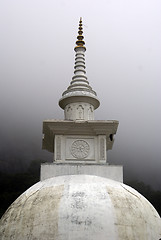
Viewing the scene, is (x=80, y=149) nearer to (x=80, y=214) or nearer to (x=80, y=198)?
(x=80, y=198)

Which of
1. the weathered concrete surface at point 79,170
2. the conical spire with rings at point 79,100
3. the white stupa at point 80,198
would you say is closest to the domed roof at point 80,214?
the white stupa at point 80,198

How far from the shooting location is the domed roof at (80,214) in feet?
38.7

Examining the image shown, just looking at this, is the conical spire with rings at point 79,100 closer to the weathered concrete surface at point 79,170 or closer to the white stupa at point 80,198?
the white stupa at point 80,198

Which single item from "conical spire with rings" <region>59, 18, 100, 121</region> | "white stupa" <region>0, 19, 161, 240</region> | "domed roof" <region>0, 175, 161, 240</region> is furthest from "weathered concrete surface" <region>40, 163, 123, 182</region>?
"conical spire with rings" <region>59, 18, 100, 121</region>

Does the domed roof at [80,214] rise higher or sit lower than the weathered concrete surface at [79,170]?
lower

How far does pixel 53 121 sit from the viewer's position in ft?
51.5

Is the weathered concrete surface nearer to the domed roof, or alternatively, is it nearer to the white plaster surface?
the white plaster surface

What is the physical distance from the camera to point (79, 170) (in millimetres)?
14836

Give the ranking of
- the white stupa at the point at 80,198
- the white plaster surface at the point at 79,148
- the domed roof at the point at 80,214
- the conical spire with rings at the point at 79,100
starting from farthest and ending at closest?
1. the conical spire with rings at the point at 79,100
2. the white plaster surface at the point at 79,148
3. the white stupa at the point at 80,198
4. the domed roof at the point at 80,214

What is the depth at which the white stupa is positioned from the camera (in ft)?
39.0

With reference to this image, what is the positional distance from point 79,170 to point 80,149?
4.23 feet

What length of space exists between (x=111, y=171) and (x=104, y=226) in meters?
3.44

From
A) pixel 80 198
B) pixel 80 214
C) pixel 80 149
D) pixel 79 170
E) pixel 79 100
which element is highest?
pixel 79 100

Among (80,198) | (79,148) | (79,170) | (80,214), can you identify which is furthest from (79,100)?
(80,214)
